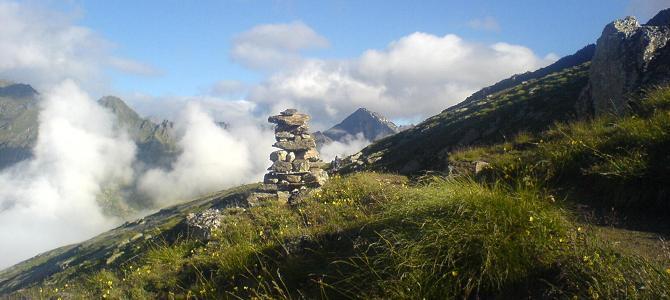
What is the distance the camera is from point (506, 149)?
13984 millimetres

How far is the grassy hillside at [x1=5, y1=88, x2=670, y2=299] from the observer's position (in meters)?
4.74

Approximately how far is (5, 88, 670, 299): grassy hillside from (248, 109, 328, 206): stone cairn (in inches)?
732

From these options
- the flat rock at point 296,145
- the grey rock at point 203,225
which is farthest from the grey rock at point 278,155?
the grey rock at point 203,225

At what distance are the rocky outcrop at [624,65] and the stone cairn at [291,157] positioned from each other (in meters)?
15.0

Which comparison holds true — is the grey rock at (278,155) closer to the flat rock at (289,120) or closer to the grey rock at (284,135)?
the grey rock at (284,135)

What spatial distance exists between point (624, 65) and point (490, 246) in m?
18.1

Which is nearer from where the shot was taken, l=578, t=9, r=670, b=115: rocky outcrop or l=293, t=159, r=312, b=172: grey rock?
l=578, t=9, r=670, b=115: rocky outcrop

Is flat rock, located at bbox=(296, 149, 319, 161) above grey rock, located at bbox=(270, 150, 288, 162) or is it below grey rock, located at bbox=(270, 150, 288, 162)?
below

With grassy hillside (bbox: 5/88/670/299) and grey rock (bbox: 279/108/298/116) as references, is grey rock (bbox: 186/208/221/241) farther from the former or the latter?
grey rock (bbox: 279/108/298/116)

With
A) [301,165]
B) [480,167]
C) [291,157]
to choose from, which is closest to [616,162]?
[480,167]

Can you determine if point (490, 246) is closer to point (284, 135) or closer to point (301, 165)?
point (301, 165)

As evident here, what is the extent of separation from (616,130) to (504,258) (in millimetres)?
6163

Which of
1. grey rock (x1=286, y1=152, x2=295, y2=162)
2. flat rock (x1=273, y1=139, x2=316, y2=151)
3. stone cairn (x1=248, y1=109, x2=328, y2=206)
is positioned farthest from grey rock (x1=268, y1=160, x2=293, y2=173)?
flat rock (x1=273, y1=139, x2=316, y2=151)

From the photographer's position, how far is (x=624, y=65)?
753 inches
